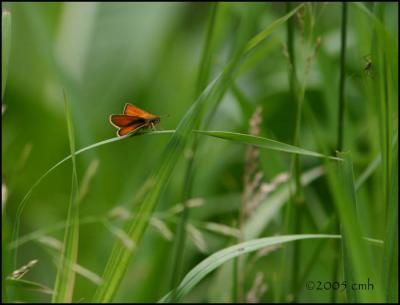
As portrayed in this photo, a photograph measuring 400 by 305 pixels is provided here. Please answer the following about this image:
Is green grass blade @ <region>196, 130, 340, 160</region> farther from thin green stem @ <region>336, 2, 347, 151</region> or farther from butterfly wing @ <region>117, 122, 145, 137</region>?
thin green stem @ <region>336, 2, 347, 151</region>

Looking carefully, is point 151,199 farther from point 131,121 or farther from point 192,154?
point 192,154

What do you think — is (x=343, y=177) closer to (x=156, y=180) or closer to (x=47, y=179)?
(x=156, y=180)

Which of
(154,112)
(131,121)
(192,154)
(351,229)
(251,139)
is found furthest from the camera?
(154,112)

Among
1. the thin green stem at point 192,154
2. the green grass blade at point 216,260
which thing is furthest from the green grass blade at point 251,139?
the thin green stem at point 192,154

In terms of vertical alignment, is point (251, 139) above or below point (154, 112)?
below

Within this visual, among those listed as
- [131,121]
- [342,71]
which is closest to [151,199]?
[131,121]

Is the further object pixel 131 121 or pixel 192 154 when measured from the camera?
pixel 192 154
